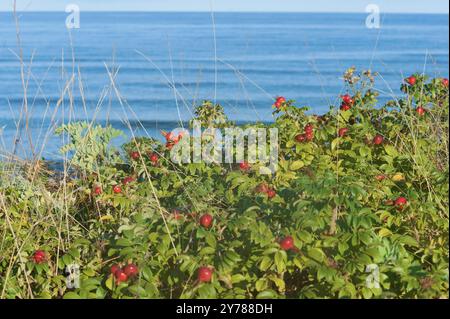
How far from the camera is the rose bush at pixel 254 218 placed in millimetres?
2682

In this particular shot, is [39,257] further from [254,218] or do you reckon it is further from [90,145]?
[90,145]

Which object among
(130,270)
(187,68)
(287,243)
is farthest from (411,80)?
(187,68)

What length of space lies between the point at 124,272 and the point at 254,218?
18.8 inches

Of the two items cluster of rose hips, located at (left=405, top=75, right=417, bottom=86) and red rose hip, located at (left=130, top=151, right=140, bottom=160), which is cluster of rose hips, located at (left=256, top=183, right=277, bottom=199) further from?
cluster of rose hips, located at (left=405, top=75, right=417, bottom=86)

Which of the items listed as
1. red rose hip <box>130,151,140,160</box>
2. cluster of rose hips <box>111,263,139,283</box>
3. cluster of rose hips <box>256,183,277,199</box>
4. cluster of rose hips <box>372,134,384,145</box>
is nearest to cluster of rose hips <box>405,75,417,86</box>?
cluster of rose hips <box>372,134,384,145</box>

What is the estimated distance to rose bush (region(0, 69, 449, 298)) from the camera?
2.68 m

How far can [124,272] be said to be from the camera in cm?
268

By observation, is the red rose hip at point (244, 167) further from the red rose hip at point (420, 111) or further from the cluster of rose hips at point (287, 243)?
the red rose hip at point (420, 111)

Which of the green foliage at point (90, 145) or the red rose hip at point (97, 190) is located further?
the green foliage at point (90, 145)

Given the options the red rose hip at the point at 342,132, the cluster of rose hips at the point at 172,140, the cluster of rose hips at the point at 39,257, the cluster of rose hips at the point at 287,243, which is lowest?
→ the cluster of rose hips at the point at 39,257

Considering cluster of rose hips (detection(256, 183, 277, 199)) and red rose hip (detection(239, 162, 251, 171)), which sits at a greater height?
red rose hip (detection(239, 162, 251, 171))

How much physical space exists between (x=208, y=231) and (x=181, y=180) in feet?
1.89

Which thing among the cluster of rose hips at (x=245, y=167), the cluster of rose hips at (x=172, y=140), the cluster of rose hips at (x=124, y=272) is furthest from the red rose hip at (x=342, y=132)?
the cluster of rose hips at (x=124, y=272)
